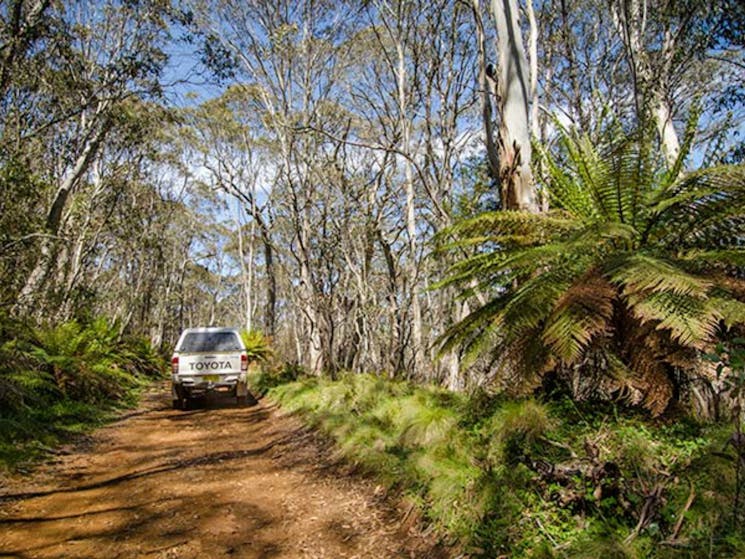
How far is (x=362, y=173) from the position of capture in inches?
648

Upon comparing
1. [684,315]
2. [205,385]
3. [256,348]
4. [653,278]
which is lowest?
[205,385]

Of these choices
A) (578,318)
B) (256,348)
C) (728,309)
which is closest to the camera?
(728,309)

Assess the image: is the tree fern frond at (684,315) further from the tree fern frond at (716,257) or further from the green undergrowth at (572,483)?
the green undergrowth at (572,483)

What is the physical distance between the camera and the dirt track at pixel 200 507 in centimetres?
332

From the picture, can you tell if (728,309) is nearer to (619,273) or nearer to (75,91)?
(619,273)

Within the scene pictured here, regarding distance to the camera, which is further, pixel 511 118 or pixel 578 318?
pixel 511 118

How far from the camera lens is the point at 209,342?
9.61 m

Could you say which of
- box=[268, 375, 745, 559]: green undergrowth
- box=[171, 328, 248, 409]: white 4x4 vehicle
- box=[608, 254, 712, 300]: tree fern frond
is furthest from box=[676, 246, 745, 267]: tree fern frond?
box=[171, 328, 248, 409]: white 4x4 vehicle

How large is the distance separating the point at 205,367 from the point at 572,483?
7839 mm

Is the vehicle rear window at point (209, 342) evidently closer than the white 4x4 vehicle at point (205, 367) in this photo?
No

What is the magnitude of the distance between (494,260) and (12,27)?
284 inches

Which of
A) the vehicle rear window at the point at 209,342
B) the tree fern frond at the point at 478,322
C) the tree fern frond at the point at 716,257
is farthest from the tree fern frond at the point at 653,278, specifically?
the vehicle rear window at the point at 209,342

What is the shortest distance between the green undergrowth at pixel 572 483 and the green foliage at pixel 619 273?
0.90 ft

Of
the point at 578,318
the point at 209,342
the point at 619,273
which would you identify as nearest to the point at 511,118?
the point at 619,273
